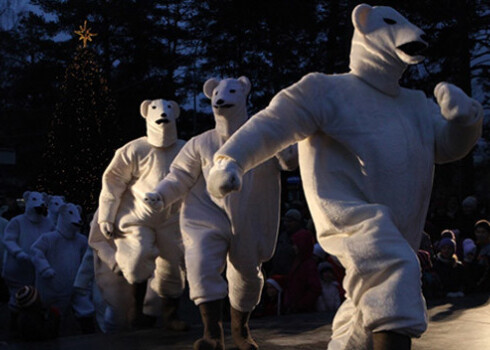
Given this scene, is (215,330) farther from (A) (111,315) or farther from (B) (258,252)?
(A) (111,315)

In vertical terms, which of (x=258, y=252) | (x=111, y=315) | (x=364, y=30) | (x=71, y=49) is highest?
(x=71, y=49)

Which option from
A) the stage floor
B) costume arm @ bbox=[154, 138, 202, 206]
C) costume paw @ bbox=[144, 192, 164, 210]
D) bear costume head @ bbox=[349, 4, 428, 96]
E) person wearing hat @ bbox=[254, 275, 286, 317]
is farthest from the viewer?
person wearing hat @ bbox=[254, 275, 286, 317]

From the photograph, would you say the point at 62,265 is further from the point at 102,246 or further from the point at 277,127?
the point at 277,127

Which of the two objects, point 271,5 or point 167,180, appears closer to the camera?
point 167,180

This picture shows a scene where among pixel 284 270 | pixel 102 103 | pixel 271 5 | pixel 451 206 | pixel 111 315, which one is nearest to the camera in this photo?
pixel 111 315

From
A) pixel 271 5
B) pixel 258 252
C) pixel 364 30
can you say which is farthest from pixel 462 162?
pixel 364 30

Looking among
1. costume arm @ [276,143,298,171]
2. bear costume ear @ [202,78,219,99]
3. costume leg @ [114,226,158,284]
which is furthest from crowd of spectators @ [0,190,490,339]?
costume arm @ [276,143,298,171]

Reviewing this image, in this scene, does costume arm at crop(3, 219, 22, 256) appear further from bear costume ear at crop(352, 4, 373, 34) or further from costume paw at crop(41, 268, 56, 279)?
bear costume ear at crop(352, 4, 373, 34)

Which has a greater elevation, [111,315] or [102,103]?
[102,103]

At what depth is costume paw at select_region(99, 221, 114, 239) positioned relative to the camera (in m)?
8.76

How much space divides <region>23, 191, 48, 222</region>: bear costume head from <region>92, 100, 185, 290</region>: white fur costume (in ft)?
10.00

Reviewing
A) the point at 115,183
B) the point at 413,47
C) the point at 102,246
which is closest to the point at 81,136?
the point at 102,246

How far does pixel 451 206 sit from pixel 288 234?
3170 mm

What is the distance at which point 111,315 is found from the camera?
9.50m
